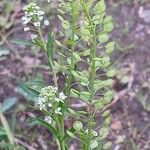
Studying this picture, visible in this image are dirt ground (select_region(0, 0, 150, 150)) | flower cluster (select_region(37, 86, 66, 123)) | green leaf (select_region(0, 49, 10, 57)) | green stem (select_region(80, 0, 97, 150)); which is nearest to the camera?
green stem (select_region(80, 0, 97, 150))

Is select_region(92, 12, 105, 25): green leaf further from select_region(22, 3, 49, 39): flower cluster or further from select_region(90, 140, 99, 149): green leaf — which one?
select_region(90, 140, 99, 149): green leaf

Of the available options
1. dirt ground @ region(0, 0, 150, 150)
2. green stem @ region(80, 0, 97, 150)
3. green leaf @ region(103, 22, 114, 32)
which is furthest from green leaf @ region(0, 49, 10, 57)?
green leaf @ region(103, 22, 114, 32)

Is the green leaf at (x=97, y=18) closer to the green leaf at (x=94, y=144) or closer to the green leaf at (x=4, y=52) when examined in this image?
the green leaf at (x=94, y=144)

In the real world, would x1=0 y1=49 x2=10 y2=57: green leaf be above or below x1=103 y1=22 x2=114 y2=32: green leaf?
below

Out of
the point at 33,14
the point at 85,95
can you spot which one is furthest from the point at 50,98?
the point at 33,14

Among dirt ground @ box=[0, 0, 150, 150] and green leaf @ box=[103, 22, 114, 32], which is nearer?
green leaf @ box=[103, 22, 114, 32]

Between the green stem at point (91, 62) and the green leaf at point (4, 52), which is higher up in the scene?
the green stem at point (91, 62)

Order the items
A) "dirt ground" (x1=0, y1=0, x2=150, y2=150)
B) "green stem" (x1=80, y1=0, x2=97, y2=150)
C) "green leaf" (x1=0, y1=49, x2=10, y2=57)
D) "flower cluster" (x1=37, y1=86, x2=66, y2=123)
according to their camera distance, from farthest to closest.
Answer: "green leaf" (x1=0, y1=49, x2=10, y2=57), "dirt ground" (x1=0, y1=0, x2=150, y2=150), "flower cluster" (x1=37, y1=86, x2=66, y2=123), "green stem" (x1=80, y1=0, x2=97, y2=150)

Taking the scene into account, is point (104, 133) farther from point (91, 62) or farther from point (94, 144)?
point (91, 62)

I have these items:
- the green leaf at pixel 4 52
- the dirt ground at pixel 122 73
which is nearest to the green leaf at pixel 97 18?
the dirt ground at pixel 122 73

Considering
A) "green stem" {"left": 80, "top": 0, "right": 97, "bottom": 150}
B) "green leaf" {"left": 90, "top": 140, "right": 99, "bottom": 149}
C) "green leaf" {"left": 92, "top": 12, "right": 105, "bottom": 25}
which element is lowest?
"green leaf" {"left": 90, "top": 140, "right": 99, "bottom": 149}
